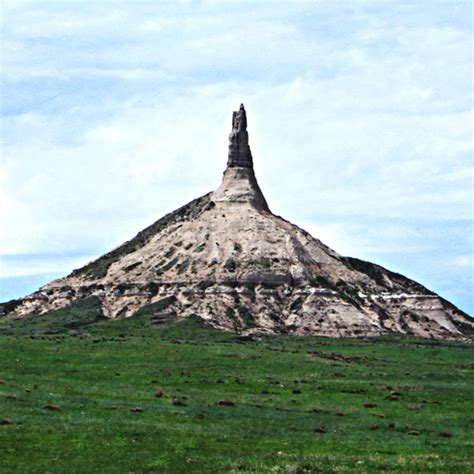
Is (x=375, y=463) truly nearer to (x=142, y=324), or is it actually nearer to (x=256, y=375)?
(x=256, y=375)

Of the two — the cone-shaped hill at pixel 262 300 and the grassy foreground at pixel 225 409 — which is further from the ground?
the cone-shaped hill at pixel 262 300

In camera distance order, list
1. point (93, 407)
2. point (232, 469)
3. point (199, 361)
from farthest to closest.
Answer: point (199, 361) → point (93, 407) → point (232, 469)

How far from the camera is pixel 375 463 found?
4362cm

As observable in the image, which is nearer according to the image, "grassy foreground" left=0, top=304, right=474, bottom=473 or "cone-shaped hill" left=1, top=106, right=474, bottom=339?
"grassy foreground" left=0, top=304, right=474, bottom=473

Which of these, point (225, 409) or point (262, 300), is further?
point (262, 300)

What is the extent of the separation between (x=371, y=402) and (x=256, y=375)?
23383 millimetres

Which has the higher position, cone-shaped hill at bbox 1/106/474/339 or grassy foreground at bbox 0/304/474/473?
cone-shaped hill at bbox 1/106/474/339

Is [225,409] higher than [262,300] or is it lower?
lower

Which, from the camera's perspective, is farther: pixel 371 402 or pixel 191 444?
pixel 371 402

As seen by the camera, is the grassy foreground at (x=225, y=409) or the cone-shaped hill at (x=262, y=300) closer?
the grassy foreground at (x=225, y=409)

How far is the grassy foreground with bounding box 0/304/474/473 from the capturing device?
145 feet

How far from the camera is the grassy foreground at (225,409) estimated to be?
145 feet

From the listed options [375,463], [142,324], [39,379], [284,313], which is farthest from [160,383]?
[284,313]

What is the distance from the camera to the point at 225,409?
213 ft
